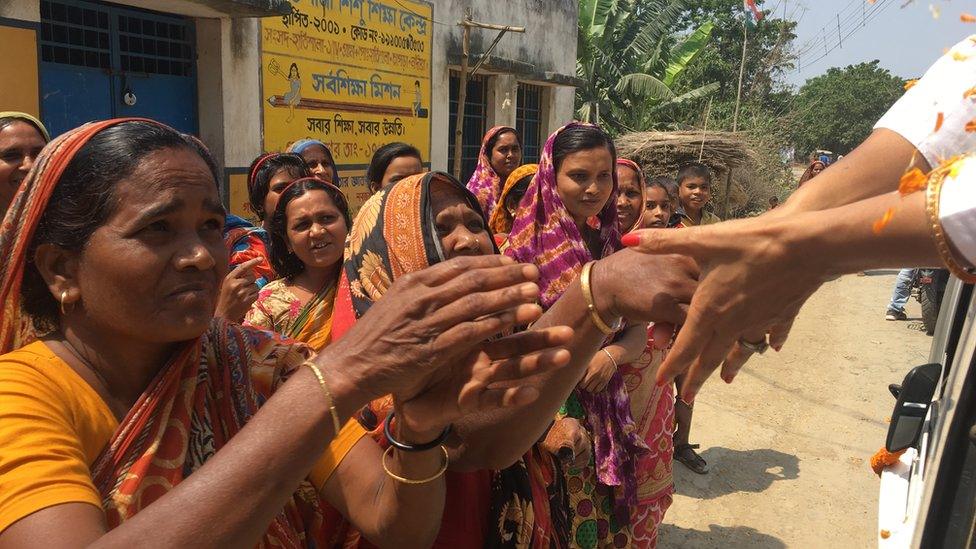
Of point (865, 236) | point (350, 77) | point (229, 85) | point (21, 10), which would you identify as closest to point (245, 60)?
point (229, 85)

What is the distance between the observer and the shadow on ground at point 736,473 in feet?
14.3

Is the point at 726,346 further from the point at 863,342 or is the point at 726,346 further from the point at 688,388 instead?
the point at 863,342

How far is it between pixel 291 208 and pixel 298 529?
6.00ft

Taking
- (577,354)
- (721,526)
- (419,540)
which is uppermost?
(577,354)

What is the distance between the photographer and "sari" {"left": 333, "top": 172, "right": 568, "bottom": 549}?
1781 mm

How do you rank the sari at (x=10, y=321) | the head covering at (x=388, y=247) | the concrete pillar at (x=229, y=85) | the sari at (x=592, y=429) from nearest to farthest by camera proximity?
the sari at (x=10, y=321) < the head covering at (x=388, y=247) < the sari at (x=592, y=429) < the concrete pillar at (x=229, y=85)

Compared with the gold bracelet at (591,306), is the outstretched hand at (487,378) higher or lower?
lower

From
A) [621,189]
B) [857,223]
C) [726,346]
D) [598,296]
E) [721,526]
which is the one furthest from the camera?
[621,189]

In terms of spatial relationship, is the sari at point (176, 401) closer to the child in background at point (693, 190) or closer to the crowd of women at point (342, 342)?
the crowd of women at point (342, 342)

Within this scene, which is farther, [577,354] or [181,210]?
[577,354]

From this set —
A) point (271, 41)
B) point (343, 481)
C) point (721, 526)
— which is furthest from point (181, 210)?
point (271, 41)

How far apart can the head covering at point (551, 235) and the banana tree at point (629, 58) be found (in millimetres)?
13842

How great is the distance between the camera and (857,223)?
1.09 m

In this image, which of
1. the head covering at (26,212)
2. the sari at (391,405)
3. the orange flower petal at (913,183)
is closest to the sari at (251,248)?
the sari at (391,405)
